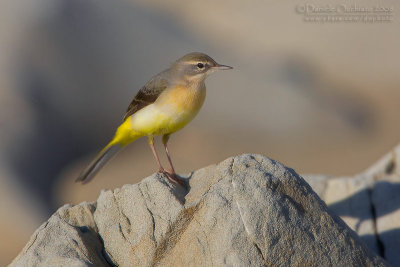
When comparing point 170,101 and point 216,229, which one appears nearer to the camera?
point 216,229

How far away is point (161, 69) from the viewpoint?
16.1 meters

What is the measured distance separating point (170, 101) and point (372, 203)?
278 centimetres

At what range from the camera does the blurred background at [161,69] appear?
14.0 metres

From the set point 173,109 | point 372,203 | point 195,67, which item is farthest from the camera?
point 372,203

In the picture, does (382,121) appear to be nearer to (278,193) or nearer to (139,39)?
Result: (139,39)

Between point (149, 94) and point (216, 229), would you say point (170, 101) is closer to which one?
point (149, 94)

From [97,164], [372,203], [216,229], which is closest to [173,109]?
[97,164]

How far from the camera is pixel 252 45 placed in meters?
19.2

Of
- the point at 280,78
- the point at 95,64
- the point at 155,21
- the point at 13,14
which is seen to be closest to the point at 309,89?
the point at 280,78

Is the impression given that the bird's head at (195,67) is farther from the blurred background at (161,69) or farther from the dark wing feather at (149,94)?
the blurred background at (161,69)

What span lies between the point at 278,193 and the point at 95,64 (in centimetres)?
1134

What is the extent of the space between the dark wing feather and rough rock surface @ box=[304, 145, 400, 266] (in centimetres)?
241

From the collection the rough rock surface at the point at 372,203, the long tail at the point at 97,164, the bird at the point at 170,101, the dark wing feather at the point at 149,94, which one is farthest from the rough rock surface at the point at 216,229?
→ the long tail at the point at 97,164

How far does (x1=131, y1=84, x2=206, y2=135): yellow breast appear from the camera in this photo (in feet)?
22.5
